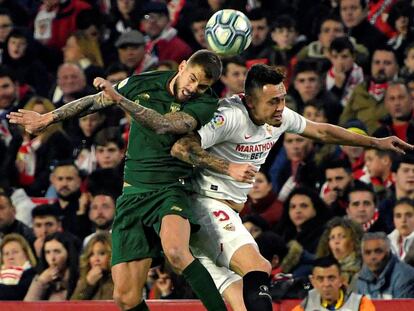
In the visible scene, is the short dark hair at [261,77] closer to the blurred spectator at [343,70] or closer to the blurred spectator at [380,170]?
the blurred spectator at [380,170]

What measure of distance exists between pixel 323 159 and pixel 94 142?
2306 mm

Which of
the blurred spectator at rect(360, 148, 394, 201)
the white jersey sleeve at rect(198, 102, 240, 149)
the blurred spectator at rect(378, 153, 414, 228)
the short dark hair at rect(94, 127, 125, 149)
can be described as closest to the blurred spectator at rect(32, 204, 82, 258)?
the short dark hair at rect(94, 127, 125, 149)

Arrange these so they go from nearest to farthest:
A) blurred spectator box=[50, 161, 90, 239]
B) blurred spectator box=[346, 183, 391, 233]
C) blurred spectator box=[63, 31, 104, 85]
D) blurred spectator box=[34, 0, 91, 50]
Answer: blurred spectator box=[346, 183, 391, 233], blurred spectator box=[50, 161, 90, 239], blurred spectator box=[63, 31, 104, 85], blurred spectator box=[34, 0, 91, 50]

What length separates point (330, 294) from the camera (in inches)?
466

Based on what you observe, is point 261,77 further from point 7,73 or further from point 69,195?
point 7,73

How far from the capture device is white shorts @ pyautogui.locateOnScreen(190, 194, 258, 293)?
10500 mm

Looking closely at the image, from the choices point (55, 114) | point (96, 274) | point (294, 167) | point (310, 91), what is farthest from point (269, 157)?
point (55, 114)

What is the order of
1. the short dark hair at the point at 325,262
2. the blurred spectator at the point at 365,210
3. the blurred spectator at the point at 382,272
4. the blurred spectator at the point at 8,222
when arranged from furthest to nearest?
the blurred spectator at the point at 8,222 → the blurred spectator at the point at 365,210 → the blurred spectator at the point at 382,272 → the short dark hair at the point at 325,262

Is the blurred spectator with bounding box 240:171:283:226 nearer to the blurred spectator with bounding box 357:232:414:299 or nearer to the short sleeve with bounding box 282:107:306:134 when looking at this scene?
the blurred spectator with bounding box 357:232:414:299

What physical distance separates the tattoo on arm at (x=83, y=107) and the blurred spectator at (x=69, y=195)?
424cm

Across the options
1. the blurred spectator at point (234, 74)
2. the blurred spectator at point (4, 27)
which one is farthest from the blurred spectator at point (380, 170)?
the blurred spectator at point (4, 27)

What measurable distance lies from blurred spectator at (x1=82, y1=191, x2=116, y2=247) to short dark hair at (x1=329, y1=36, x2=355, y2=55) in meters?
2.77

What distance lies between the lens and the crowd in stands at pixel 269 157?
43.2ft

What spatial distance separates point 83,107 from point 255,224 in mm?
3372
